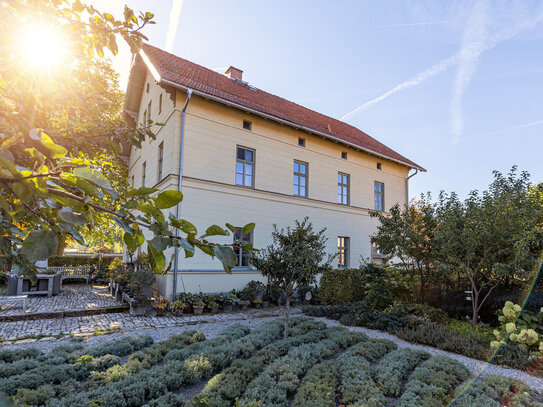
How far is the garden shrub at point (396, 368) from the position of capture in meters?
4.02

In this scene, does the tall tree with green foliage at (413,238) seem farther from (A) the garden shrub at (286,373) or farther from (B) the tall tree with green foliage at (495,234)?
(A) the garden shrub at (286,373)

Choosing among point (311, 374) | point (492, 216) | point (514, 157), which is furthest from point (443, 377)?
point (514, 157)

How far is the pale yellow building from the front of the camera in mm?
10469

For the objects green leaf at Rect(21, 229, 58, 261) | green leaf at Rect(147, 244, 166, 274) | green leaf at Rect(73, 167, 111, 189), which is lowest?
green leaf at Rect(147, 244, 166, 274)

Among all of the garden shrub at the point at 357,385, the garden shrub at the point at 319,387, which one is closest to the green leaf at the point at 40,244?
the garden shrub at the point at 319,387

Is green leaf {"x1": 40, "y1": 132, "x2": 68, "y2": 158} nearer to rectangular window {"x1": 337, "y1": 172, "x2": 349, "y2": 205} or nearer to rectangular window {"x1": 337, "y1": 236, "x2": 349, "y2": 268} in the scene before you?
rectangular window {"x1": 337, "y1": 236, "x2": 349, "y2": 268}

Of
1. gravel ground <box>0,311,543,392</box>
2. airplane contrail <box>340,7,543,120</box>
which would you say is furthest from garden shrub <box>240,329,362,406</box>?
airplane contrail <box>340,7,543,120</box>

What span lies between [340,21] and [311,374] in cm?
754

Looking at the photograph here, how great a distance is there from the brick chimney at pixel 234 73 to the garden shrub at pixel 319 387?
49.1 feet

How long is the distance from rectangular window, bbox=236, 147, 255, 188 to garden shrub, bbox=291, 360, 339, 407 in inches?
332

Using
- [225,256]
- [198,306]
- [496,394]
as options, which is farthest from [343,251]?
[225,256]

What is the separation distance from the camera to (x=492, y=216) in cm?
702

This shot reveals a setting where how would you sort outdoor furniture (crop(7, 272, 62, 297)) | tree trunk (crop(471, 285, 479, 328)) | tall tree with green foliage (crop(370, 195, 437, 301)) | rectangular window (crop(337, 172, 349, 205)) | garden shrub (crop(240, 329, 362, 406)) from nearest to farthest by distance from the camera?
garden shrub (crop(240, 329, 362, 406)) < tree trunk (crop(471, 285, 479, 328)) < tall tree with green foliage (crop(370, 195, 437, 301)) < outdoor furniture (crop(7, 272, 62, 297)) < rectangular window (crop(337, 172, 349, 205))

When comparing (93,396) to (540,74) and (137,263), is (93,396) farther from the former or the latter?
(540,74)
